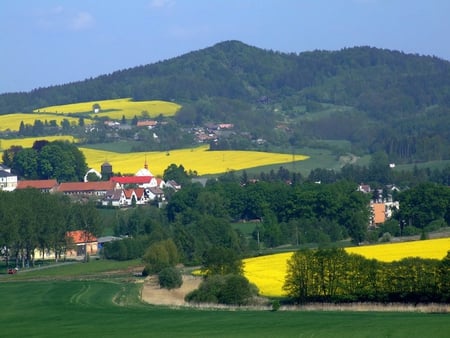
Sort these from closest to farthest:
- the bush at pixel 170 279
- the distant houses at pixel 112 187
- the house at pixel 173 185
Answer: the bush at pixel 170 279, the distant houses at pixel 112 187, the house at pixel 173 185

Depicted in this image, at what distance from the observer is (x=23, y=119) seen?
182 metres

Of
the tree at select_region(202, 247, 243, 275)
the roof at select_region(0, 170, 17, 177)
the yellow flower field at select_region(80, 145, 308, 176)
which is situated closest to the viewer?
the tree at select_region(202, 247, 243, 275)

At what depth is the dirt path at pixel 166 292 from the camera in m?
50.8

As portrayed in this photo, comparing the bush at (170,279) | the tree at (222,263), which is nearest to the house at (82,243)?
the bush at (170,279)

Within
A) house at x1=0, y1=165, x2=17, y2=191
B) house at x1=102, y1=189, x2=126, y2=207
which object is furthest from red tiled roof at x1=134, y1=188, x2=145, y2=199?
house at x1=0, y1=165, x2=17, y2=191

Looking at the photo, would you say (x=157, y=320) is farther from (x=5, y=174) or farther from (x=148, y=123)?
(x=148, y=123)

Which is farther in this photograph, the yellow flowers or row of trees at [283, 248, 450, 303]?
the yellow flowers

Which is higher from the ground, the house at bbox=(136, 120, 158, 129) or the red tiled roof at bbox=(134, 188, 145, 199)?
the house at bbox=(136, 120, 158, 129)

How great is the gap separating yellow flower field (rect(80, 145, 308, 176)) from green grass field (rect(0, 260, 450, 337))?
252 feet

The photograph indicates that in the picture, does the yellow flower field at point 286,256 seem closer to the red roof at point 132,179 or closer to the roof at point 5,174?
the red roof at point 132,179

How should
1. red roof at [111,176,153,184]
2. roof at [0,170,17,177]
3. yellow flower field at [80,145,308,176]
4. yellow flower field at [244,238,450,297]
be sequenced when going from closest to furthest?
yellow flower field at [244,238,450,297] < red roof at [111,176,153,184] < roof at [0,170,17,177] < yellow flower field at [80,145,308,176]

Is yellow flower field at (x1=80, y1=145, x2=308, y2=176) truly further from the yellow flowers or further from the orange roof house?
the yellow flowers

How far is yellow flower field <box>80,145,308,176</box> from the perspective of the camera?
134500 millimetres

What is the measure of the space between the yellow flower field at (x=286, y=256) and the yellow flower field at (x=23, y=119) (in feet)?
371
